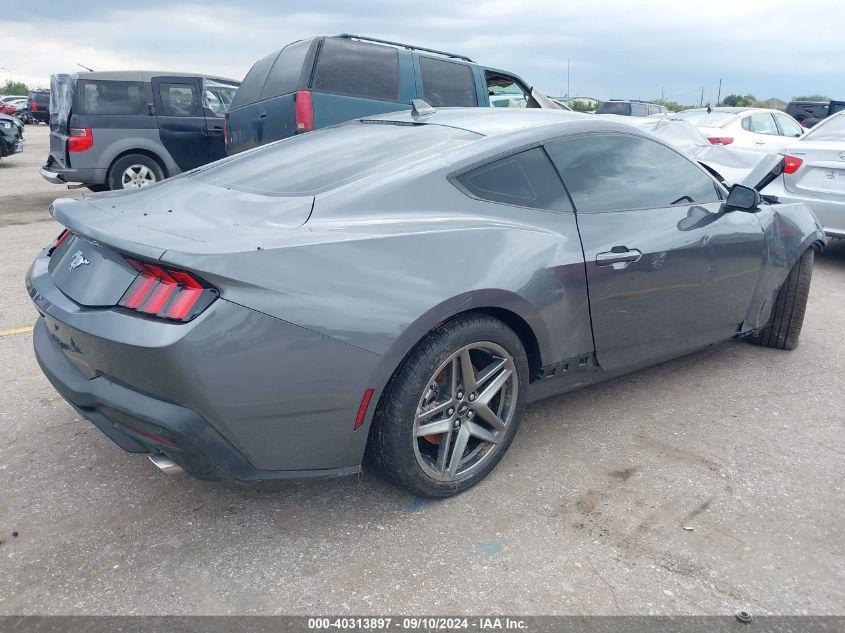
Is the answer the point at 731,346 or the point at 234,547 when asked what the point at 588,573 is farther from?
the point at 731,346

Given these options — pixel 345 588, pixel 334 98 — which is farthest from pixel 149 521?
pixel 334 98

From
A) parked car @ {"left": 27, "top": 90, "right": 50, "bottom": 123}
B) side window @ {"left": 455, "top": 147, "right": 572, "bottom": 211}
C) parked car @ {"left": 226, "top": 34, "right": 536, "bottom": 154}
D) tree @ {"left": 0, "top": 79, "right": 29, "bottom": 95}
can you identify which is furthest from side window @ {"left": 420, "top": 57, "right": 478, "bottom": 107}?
tree @ {"left": 0, "top": 79, "right": 29, "bottom": 95}

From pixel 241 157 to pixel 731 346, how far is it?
A: 334 centimetres

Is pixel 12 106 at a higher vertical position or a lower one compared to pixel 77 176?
lower

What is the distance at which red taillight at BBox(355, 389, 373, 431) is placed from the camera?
2.44 metres

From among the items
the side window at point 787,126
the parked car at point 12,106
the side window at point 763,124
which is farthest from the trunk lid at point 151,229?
the parked car at point 12,106

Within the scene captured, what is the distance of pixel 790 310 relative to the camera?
15.0 feet

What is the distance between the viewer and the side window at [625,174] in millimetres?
3242

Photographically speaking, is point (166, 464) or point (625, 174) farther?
point (625, 174)

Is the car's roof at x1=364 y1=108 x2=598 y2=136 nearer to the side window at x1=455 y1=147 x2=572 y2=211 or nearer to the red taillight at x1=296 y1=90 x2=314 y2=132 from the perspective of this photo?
the side window at x1=455 y1=147 x2=572 y2=211

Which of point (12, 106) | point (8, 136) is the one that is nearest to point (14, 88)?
point (12, 106)

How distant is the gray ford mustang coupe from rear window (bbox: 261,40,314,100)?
365 cm

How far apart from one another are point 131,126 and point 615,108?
12296mm

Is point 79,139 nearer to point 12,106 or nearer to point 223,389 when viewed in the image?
point 223,389
